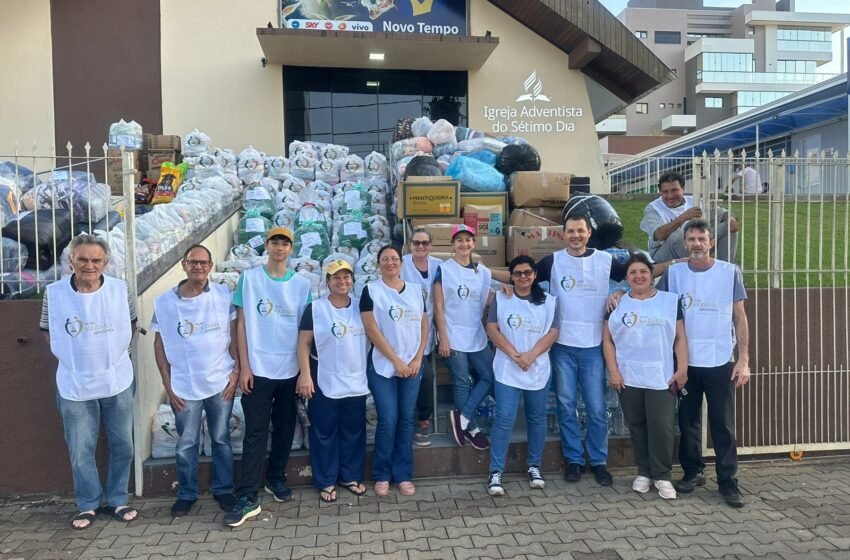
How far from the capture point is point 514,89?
40.6 ft

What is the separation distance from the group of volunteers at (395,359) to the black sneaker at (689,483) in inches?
1.0

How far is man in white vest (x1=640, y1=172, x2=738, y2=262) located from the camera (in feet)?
15.0

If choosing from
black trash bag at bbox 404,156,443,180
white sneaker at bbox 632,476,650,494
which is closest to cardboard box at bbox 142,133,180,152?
black trash bag at bbox 404,156,443,180

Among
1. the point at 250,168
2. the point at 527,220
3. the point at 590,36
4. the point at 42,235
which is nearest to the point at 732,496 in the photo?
the point at 527,220

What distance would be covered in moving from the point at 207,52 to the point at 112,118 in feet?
7.15

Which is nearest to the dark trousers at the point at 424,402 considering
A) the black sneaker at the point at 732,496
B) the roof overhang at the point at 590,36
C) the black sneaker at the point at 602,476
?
the black sneaker at the point at 602,476

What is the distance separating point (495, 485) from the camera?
4078mm

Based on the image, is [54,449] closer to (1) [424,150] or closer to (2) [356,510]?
(2) [356,510]

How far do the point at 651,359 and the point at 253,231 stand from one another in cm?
500

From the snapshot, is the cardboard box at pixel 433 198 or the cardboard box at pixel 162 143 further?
the cardboard box at pixel 162 143

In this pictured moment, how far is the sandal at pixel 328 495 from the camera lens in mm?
3971

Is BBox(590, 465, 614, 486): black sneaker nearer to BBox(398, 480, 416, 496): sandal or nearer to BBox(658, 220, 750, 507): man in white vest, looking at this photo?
BBox(658, 220, 750, 507): man in white vest

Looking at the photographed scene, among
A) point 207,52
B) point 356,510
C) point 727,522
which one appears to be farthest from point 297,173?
point 727,522

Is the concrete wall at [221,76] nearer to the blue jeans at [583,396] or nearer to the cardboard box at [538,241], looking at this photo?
the cardboard box at [538,241]
